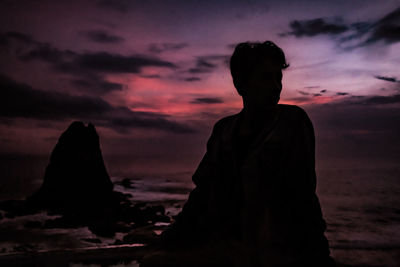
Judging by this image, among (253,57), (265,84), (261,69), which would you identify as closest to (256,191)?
(265,84)

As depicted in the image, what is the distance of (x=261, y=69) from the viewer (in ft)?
10.3

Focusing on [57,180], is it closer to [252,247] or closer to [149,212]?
[149,212]

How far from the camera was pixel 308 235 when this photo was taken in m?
2.86

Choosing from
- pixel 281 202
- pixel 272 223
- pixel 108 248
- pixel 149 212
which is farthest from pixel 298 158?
pixel 149 212

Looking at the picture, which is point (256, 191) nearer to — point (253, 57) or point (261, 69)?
point (261, 69)

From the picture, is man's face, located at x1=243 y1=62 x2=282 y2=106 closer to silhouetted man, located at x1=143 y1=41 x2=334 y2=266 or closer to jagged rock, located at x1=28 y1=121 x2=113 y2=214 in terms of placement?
silhouetted man, located at x1=143 y1=41 x2=334 y2=266

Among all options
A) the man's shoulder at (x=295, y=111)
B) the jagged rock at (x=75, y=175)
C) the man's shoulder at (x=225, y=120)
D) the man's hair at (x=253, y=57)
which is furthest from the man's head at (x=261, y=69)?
the jagged rock at (x=75, y=175)

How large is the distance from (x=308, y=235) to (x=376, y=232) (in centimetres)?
2236

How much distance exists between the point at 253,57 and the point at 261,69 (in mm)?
148

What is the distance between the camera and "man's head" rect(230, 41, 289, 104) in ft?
10.3

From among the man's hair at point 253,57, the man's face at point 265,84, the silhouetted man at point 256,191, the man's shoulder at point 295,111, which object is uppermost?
the man's hair at point 253,57

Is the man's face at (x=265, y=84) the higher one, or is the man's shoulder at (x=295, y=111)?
the man's face at (x=265, y=84)

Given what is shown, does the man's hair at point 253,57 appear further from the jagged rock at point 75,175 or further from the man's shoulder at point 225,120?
the jagged rock at point 75,175

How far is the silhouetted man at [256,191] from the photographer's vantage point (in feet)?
9.42
